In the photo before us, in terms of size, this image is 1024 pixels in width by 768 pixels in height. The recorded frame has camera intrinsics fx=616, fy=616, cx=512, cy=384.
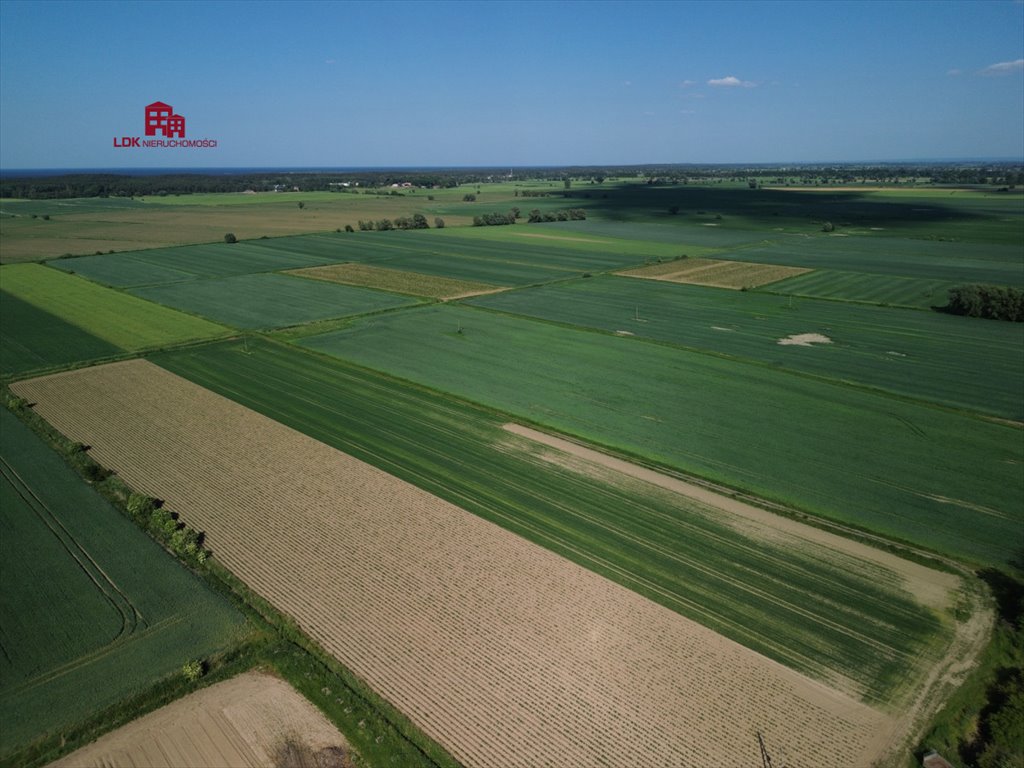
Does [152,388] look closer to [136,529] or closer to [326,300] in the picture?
[136,529]

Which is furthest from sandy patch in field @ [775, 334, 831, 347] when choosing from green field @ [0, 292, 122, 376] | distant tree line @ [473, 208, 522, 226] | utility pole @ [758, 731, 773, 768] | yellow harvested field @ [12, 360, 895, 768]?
distant tree line @ [473, 208, 522, 226]

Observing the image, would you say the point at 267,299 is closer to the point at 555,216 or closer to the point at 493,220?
the point at 493,220

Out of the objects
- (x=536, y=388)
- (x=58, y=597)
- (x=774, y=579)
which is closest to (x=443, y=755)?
(x=774, y=579)

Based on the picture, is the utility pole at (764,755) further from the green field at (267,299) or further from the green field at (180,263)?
the green field at (180,263)

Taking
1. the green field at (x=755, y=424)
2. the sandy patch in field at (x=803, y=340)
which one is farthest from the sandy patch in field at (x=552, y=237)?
the green field at (x=755, y=424)

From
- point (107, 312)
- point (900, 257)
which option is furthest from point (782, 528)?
point (900, 257)

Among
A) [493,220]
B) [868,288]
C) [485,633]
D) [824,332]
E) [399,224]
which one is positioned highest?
[493,220]
